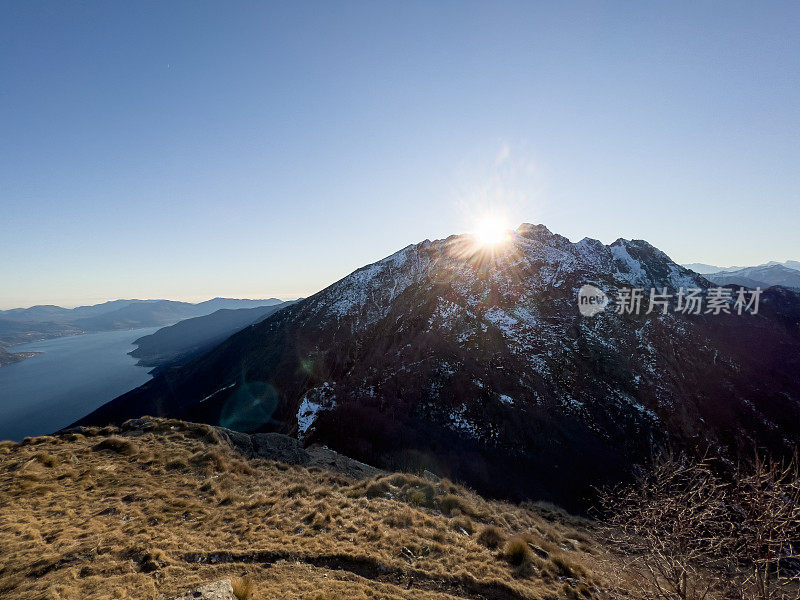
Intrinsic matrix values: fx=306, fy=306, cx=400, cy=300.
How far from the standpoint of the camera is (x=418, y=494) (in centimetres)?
1727

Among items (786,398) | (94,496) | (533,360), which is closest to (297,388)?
(533,360)

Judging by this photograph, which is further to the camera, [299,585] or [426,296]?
[426,296]

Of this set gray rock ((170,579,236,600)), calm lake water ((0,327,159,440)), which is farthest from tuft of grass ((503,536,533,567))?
calm lake water ((0,327,159,440))

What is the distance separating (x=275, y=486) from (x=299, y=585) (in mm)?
9893

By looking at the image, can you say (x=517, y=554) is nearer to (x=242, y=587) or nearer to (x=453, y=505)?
(x=453, y=505)

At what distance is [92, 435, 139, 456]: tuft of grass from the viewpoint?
787 inches

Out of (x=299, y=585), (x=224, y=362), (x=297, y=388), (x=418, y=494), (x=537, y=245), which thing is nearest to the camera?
(x=299, y=585)

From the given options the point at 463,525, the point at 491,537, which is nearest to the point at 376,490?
the point at 463,525

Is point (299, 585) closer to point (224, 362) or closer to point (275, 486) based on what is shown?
point (275, 486)

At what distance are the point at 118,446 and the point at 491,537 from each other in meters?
23.7

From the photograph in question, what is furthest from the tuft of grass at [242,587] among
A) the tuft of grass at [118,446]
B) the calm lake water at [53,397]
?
the calm lake water at [53,397]

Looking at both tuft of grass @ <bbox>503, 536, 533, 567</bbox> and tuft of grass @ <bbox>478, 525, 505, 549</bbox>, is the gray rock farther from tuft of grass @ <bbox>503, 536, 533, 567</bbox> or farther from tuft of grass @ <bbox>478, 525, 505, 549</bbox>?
tuft of grass @ <bbox>503, 536, 533, 567</bbox>

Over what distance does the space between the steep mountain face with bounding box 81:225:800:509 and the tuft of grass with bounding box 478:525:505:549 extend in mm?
21066

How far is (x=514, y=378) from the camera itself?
46.0m
